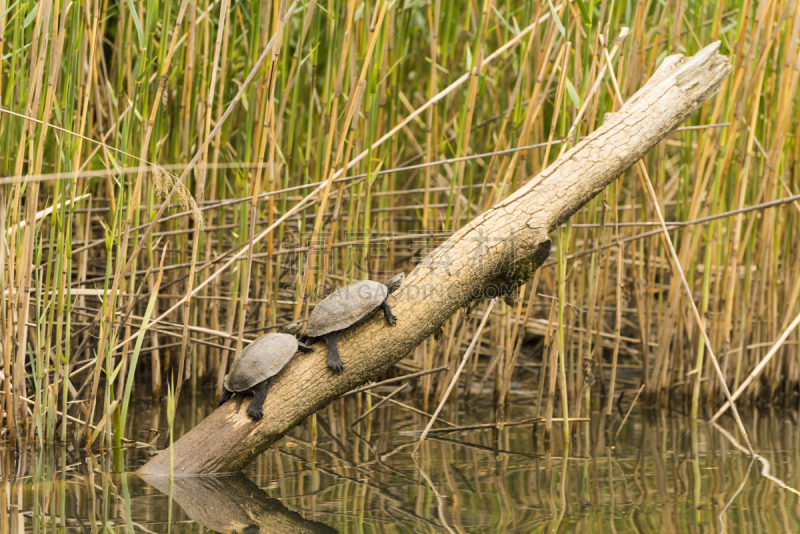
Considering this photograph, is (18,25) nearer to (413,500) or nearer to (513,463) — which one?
(413,500)

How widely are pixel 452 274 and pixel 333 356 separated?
472 millimetres

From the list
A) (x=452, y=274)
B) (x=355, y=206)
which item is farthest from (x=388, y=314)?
(x=355, y=206)

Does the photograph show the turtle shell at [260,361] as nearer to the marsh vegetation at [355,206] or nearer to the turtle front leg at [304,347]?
the turtle front leg at [304,347]

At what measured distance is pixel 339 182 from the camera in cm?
273

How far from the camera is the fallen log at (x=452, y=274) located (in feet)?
6.91

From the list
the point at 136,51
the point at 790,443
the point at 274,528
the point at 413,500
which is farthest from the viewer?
the point at 136,51

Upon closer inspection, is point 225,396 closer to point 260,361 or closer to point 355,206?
point 260,361

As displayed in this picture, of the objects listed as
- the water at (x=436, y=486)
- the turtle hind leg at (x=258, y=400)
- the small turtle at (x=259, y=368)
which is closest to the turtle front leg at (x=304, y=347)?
the small turtle at (x=259, y=368)

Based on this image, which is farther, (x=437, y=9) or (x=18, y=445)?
(x=437, y=9)

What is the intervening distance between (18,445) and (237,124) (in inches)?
83.6

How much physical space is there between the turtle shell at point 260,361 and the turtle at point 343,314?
0.29ft

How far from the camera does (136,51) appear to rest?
10.8ft

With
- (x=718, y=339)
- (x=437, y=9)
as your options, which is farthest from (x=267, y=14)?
(x=718, y=339)

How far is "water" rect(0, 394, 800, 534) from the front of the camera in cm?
180
